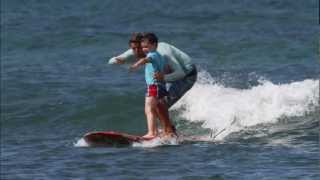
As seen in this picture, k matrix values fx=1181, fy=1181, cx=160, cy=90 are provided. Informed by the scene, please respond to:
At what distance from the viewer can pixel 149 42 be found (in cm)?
1351

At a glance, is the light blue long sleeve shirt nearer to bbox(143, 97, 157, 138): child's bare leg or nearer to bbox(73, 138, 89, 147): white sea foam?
bbox(143, 97, 157, 138): child's bare leg

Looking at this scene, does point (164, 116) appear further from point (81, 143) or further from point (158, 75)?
point (81, 143)

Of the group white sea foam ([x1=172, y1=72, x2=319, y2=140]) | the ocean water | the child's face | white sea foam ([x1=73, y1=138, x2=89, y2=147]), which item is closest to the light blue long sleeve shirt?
the child's face

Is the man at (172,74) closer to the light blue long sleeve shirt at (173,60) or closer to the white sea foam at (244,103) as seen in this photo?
the light blue long sleeve shirt at (173,60)

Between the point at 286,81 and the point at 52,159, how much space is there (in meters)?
6.90

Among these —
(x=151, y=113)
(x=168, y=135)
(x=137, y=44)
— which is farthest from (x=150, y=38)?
(x=168, y=135)

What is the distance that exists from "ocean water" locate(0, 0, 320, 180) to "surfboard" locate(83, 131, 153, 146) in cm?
20

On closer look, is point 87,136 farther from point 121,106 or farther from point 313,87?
point 313,87

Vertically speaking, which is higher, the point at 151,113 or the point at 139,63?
the point at 139,63

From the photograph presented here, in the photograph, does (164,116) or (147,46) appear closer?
(147,46)

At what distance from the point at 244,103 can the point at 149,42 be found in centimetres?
409

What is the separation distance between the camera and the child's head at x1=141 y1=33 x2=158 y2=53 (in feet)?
44.2

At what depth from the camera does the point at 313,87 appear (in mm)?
18078

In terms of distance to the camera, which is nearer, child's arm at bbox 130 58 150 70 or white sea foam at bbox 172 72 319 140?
child's arm at bbox 130 58 150 70
